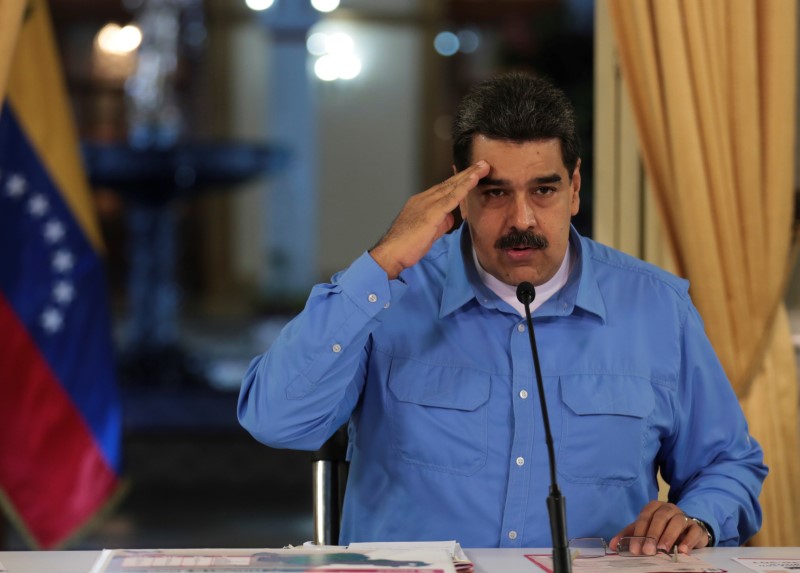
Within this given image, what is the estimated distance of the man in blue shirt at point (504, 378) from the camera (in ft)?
5.44

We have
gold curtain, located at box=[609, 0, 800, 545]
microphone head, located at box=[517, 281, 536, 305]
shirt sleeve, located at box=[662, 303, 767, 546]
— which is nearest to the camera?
microphone head, located at box=[517, 281, 536, 305]

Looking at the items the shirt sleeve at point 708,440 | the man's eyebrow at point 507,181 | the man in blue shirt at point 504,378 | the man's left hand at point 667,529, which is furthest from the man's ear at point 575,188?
the man's left hand at point 667,529

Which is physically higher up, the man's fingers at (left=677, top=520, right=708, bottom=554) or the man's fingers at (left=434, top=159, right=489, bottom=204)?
the man's fingers at (left=434, top=159, right=489, bottom=204)

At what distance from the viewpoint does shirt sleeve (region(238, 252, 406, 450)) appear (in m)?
1.63

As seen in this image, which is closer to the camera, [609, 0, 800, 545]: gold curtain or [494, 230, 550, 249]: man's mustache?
[494, 230, 550, 249]: man's mustache

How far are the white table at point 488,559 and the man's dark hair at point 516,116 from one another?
613 millimetres

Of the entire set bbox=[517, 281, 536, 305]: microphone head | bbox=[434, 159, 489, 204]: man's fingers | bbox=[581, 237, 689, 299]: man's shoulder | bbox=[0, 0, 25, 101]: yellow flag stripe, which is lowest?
bbox=[517, 281, 536, 305]: microphone head

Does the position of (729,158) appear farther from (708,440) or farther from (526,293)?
(526,293)

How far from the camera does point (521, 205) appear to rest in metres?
1.67

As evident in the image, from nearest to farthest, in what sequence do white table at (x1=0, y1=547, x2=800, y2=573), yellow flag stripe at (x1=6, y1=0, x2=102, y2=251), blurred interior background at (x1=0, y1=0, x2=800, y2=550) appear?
white table at (x1=0, y1=547, x2=800, y2=573), yellow flag stripe at (x1=6, y1=0, x2=102, y2=251), blurred interior background at (x1=0, y1=0, x2=800, y2=550)

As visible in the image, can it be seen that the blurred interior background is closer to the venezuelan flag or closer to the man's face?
the venezuelan flag

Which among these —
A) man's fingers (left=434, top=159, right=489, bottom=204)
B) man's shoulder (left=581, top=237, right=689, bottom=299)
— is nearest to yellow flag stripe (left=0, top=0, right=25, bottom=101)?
man's fingers (left=434, top=159, right=489, bottom=204)

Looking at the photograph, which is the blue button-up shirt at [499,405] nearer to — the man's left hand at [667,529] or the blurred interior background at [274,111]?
the man's left hand at [667,529]

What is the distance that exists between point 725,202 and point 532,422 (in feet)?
3.12
